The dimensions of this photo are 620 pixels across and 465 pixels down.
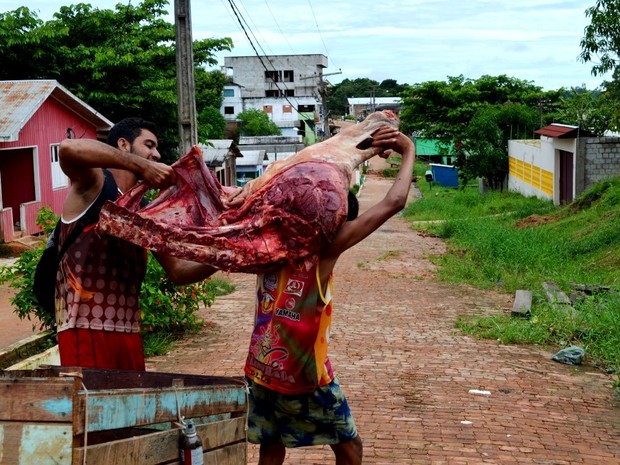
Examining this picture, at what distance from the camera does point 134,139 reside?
346cm

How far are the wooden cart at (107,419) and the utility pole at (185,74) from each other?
339 inches

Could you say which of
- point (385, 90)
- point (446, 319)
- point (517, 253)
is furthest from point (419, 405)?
point (385, 90)

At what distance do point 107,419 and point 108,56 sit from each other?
21066 mm

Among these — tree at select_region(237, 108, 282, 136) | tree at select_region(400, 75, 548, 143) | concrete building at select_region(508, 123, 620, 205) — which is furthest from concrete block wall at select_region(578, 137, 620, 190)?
tree at select_region(237, 108, 282, 136)

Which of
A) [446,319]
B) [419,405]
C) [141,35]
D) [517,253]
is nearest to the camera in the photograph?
[419,405]

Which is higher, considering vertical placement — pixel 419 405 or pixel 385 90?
pixel 385 90

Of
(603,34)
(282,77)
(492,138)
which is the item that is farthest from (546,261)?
(282,77)

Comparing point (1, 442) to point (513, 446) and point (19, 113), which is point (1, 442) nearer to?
point (513, 446)

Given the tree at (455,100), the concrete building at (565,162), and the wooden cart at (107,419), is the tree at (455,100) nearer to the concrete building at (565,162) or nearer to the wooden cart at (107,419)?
the concrete building at (565,162)

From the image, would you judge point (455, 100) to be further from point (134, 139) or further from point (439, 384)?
point (134, 139)

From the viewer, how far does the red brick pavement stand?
5242 mm

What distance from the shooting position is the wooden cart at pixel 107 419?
226 centimetres

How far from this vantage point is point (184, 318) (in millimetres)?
8977

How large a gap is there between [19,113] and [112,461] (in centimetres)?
1644
